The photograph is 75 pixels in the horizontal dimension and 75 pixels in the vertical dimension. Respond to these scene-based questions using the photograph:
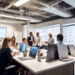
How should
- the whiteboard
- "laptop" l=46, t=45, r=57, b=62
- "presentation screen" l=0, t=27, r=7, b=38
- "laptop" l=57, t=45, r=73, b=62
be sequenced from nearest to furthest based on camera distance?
"laptop" l=46, t=45, r=57, b=62
"laptop" l=57, t=45, r=73, b=62
"presentation screen" l=0, t=27, r=7, b=38
the whiteboard

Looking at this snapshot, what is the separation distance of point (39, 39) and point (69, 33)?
1746 mm

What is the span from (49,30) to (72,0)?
3.33m

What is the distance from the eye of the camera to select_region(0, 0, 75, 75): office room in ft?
6.09

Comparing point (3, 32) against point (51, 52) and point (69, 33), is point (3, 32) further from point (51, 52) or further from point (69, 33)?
point (51, 52)

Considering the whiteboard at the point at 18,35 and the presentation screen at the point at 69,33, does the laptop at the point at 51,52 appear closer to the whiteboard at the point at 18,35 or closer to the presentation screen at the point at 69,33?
the presentation screen at the point at 69,33

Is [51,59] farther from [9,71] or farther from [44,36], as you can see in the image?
[44,36]

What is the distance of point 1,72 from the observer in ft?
5.98

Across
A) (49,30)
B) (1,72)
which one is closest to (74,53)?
(1,72)

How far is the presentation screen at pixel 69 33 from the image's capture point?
454 centimetres

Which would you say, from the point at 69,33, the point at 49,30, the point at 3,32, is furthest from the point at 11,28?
the point at 69,33

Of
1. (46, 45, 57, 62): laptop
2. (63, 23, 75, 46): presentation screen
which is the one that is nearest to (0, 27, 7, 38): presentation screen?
(63, 23, 75, 46): presentation screen

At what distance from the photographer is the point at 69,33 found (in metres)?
4.73

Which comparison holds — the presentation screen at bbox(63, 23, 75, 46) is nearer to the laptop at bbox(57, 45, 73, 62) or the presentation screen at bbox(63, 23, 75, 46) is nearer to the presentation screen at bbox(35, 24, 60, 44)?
the presentation screen at bbox(35, 24, 60, 44)

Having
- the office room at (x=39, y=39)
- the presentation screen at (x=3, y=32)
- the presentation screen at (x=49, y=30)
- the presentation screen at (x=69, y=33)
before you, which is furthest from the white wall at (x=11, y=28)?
the presentation screen at (x=69, y=33)
